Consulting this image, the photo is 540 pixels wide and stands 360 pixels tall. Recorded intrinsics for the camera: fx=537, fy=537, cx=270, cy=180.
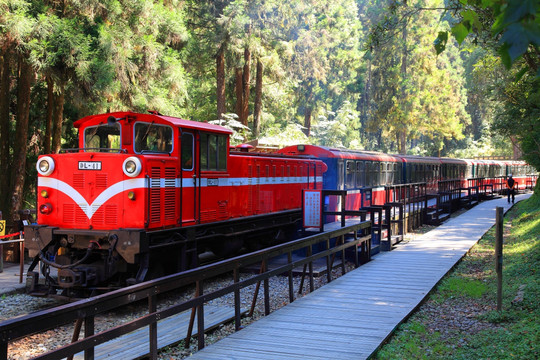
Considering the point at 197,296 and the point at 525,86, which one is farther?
the point at 525,86

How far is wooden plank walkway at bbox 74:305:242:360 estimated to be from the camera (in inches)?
245

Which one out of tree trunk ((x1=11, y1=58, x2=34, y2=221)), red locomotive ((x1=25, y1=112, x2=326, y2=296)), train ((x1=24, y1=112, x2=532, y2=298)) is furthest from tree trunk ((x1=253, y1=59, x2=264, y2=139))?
red locomotive ((x1=25, y1=112, x2=326, y2=296))

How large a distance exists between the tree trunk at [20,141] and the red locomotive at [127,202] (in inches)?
174

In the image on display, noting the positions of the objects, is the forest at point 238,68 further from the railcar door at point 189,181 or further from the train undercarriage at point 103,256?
the train undercarriage at point 103,256

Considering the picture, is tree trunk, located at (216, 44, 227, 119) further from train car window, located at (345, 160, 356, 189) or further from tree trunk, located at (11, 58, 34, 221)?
tree trunk, located at (11, 58, 34, 221)

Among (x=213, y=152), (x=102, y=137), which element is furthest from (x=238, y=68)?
(x=102, y=137)

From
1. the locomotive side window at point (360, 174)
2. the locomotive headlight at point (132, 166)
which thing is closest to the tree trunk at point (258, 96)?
the locomotive side window at point (360, 174)

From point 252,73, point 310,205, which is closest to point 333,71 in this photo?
point 252,73

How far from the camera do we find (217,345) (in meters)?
6.43

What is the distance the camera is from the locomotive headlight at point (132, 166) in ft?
30.9

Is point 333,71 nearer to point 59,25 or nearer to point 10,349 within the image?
point 59,25

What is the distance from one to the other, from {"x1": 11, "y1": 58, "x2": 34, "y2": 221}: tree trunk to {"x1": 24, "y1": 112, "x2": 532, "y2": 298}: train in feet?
14.0

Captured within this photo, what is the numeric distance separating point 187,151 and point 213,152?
101 cm

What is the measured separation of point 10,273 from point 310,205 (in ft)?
24.4
